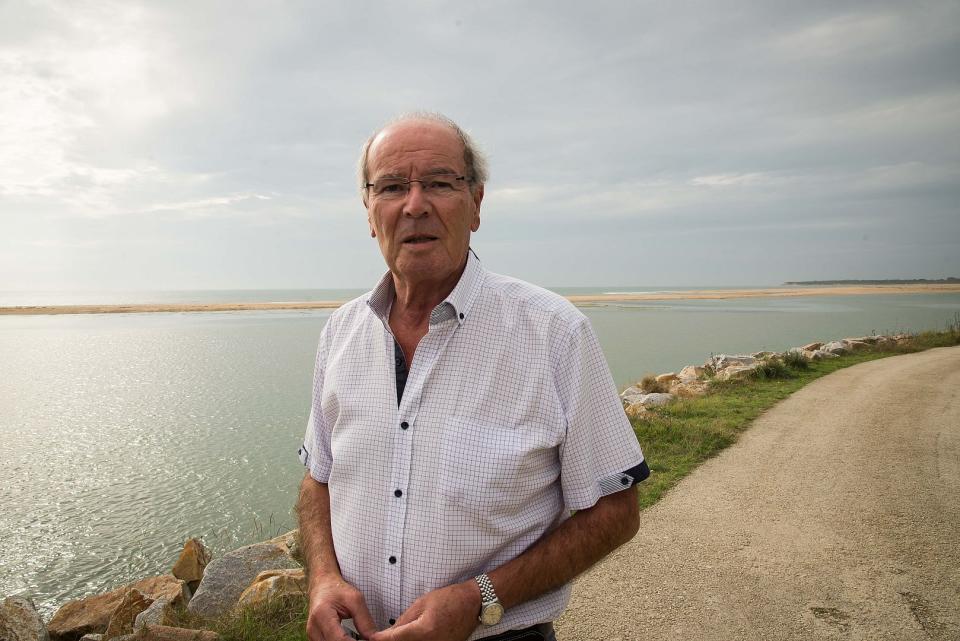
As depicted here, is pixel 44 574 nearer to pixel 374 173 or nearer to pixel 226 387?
pixel 374 173

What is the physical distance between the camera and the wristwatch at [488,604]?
67.8 inches

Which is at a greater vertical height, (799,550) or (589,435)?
(589,435)

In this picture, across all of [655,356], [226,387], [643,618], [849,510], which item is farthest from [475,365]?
[655,356]

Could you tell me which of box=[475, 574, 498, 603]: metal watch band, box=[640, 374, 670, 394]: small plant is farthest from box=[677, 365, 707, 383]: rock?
box=[475, 574, 498, 603]: metal watch band

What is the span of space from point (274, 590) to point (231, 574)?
1.01m

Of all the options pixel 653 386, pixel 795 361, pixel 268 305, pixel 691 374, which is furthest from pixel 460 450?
pixel 268 305

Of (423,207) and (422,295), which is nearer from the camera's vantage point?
(423,207)

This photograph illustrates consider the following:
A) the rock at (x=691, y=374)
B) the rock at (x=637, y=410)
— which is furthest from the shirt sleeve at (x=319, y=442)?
the rock at (x=691, y=374)

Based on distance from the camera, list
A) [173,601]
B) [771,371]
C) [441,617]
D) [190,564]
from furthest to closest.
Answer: [771,371]
[190,564]
[173,601]
[441,617]

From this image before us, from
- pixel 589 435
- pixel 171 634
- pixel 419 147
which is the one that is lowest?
pixel 171 634

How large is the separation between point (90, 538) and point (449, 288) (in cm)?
782

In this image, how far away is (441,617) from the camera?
168cm

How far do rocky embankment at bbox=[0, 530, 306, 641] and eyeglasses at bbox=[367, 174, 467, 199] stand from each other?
3560 millimetres

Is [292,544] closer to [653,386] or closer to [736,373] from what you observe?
[653,386]
